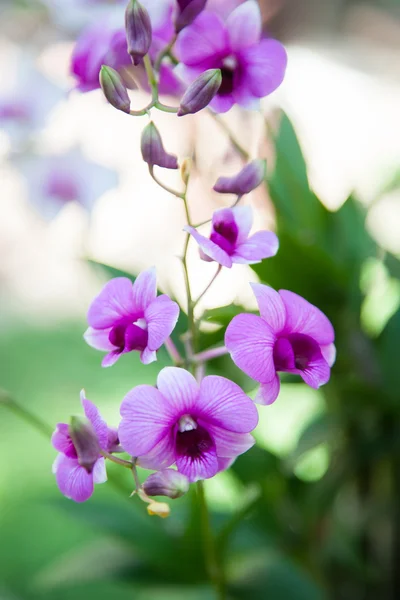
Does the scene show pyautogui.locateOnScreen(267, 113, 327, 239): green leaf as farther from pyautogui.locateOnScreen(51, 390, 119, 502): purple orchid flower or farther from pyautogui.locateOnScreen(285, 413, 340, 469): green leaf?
pyautogui.locateOnScreen(51, 390, 119, 502): purple orchid flower

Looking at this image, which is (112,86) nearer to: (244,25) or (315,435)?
(244,25)

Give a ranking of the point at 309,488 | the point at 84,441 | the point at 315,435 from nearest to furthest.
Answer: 1. the point at 84,441
2. the point at 315,435
3. the point at 309,488

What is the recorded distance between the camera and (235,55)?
1.66 ft

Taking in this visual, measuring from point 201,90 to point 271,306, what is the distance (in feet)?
0.46

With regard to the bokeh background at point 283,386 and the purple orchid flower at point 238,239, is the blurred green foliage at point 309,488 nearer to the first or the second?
the bokeh background at point 283,386

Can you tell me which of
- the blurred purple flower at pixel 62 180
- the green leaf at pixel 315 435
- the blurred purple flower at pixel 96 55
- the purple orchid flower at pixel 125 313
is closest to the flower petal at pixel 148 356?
the purple orchid flower at pixel 125 313

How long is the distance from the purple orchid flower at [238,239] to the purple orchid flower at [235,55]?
3.2 inches

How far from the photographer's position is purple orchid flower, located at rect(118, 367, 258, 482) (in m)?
0.40

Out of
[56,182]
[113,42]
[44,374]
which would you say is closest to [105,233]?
[44,374]

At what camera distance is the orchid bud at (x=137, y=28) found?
434 mm

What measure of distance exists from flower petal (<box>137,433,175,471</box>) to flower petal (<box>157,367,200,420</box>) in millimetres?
18

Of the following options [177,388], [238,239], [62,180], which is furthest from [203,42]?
[62,180]

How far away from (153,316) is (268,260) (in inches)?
13.7

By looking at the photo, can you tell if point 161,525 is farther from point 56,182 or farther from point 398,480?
point 56,182
